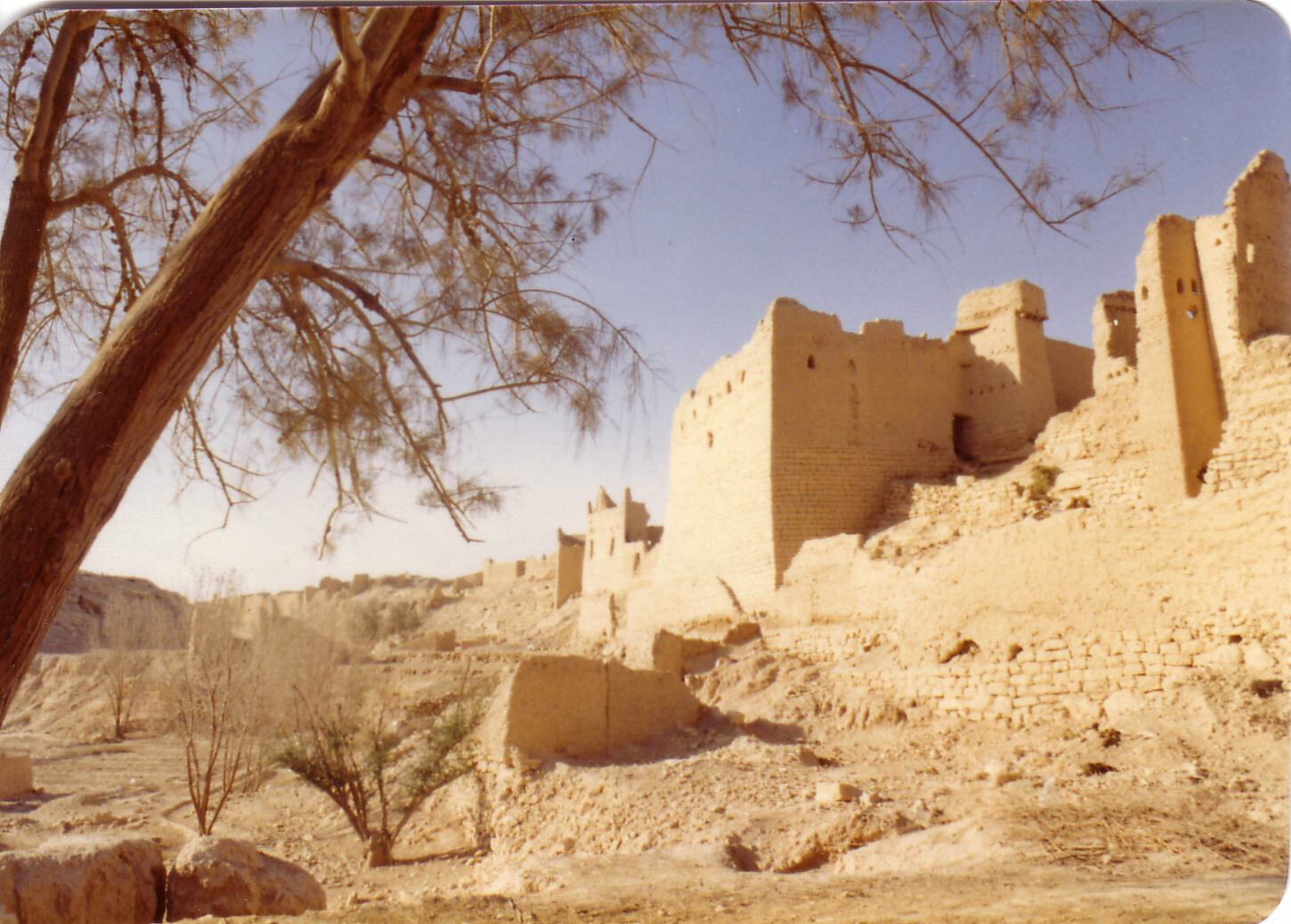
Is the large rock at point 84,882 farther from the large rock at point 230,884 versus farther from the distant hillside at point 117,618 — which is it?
the distant hillside at point 117,618

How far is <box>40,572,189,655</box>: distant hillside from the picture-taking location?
1112 cm

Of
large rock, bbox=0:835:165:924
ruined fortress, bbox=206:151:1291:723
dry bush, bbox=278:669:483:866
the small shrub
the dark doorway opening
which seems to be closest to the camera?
large rock, bbox=0:835:165:924

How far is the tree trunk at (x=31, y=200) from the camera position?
3418mm

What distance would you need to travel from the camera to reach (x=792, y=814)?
252 inches

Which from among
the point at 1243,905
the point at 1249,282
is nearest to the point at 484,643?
the point at 1249,282

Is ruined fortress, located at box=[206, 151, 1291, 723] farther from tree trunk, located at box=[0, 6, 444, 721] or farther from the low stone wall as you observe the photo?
tree trunk, located at box=[0, 6, 444, 721]

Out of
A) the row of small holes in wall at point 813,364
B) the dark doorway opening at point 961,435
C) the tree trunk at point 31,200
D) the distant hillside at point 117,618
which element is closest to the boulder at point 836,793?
the tree trunk at point 31,200

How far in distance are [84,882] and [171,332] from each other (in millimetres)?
2929

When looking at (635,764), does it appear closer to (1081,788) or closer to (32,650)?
(1081,788)

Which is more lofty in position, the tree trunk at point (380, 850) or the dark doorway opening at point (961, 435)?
the dark doorway opening at point (961, 435)

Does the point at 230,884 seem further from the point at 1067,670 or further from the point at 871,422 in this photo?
the point at 871,422

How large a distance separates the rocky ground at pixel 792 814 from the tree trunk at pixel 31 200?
2.55 m

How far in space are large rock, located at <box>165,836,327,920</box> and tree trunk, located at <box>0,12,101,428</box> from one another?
99.2 inches

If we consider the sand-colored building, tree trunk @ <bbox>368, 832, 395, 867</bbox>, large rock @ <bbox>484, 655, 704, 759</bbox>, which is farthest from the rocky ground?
the sand-colored building
